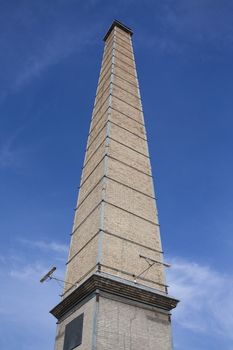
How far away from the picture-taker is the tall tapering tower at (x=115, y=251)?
36.7 ft

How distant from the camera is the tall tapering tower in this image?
11.2 metres

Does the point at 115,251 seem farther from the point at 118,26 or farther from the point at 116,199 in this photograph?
the point at 118,26

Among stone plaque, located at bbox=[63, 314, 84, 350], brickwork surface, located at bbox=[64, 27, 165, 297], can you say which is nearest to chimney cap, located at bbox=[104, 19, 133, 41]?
brickwork surface, located at bbox=[64, 27, 165, 297]

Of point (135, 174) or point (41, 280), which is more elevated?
point (135, 174)

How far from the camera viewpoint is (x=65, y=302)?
1268cm

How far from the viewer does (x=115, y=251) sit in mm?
12883

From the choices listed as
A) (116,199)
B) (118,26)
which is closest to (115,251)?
(116,199)

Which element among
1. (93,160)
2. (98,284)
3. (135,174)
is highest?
(93,160)

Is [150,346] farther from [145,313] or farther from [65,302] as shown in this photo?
[65,302]

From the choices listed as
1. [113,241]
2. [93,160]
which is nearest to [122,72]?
[93,160]

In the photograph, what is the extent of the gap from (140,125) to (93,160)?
11.9ft

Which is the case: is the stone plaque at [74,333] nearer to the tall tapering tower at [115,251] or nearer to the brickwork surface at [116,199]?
the tall tapering tower at [115,251]

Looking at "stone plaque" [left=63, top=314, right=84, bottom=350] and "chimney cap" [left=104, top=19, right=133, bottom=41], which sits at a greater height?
"chimney cap" [left=104, top=19, right=133, bottom=41]

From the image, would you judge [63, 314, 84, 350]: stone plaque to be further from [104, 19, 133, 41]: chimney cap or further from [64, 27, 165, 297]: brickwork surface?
[104, 19, 133, 41]: chimney cap
